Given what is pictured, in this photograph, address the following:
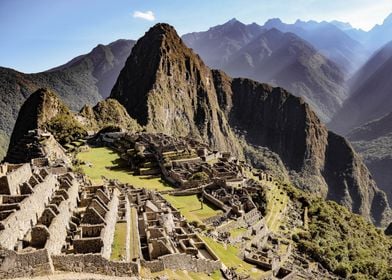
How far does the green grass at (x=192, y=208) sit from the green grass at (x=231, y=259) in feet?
23.7

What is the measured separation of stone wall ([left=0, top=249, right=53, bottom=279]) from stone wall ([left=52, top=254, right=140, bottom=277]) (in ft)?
2.57

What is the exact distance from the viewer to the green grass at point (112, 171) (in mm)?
64537

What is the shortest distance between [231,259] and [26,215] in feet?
68.9

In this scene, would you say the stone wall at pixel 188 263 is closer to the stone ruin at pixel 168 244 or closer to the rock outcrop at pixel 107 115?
the stone ruin at pixel 168 244

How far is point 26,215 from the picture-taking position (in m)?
26.0

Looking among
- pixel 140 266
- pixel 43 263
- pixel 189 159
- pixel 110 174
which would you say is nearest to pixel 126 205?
pixel 140 266

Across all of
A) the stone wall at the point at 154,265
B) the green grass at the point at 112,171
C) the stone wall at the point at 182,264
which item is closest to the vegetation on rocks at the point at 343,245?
the green grass at the point at 112,171

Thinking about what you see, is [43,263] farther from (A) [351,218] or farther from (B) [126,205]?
(A) [351,218]

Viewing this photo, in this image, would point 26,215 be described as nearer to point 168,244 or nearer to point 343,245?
point 168,244

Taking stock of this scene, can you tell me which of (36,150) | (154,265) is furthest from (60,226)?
(36,150)

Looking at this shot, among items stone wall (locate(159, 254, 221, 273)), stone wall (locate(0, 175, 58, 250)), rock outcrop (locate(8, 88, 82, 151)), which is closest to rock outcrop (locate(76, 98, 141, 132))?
rock outcrop (locate(8, 88, 82, 151))

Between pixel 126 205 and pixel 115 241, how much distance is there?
8358 millimetres

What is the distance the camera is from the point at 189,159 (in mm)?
81312

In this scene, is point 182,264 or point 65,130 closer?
point 182,264
